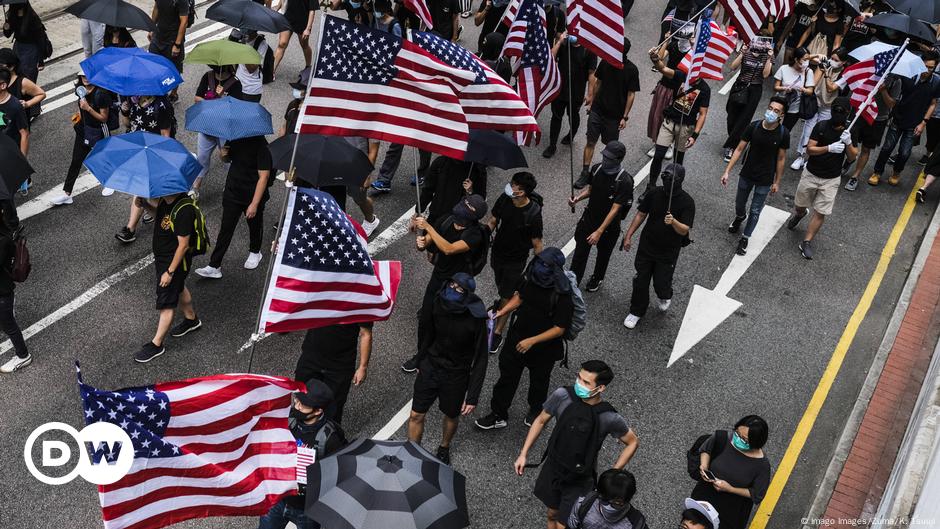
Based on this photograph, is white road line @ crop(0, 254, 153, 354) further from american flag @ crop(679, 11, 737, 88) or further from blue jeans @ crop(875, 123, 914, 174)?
blue jeans @ crop(875, 123, 914, 174)

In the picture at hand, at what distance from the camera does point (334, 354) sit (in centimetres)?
764

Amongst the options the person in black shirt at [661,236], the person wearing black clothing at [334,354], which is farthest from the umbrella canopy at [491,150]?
the person wearing black clothing at [334,354]

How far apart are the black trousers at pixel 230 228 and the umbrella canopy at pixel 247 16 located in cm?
352

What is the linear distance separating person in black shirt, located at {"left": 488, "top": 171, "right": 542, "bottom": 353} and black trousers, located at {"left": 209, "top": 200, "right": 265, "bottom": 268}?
A: 102 inches

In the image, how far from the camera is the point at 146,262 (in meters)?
10.3

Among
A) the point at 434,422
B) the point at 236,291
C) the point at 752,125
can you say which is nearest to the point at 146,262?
the point at 236,291

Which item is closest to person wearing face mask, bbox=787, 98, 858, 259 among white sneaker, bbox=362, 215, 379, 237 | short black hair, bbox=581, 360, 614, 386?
white sneaker, bbox=362, 215, 379, 237

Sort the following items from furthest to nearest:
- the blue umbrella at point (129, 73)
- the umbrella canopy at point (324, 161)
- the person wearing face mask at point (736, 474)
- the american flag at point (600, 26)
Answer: the american flag at point (600, 26) → the blue umbrella at point (129, 73) → the umbrella canopy at point (324, 161) → the person wearing face mask at point (736, 474)

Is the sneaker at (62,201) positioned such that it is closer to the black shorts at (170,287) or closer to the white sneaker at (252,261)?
the white sneaker at (252,261)

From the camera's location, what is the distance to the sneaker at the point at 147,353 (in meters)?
8.84

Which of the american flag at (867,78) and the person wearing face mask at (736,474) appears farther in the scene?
the american flag at (867,78)

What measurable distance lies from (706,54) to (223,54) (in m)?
5.92

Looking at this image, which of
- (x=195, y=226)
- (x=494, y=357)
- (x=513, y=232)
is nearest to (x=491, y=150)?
(x=513, y=232)

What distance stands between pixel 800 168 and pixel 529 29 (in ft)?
17.7
